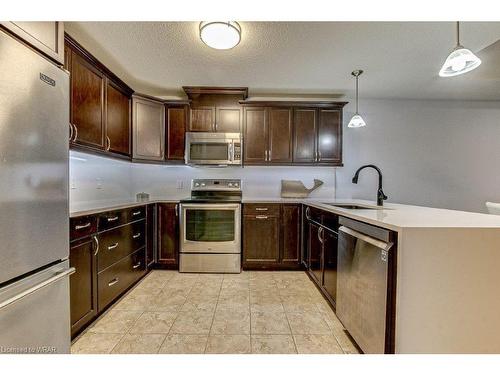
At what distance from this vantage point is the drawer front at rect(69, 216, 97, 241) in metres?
1.63

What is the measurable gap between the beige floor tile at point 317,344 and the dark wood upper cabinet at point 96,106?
230 cm

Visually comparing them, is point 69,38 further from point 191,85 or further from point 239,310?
point 239,310

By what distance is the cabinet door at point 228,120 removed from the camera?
3.37 m

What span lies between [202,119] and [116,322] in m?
2.49

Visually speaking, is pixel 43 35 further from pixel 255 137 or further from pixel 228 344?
pixel 255 137

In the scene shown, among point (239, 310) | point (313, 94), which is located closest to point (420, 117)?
point (313, 94)

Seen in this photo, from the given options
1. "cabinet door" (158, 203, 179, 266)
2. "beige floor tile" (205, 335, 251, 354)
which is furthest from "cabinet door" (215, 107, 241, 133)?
"beige floor tile" (205, 335, 251, 354)

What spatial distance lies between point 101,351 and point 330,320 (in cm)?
165

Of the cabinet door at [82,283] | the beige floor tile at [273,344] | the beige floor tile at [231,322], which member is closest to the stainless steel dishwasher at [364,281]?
the beige floor tile at [273,344]

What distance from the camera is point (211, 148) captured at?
3299 millimetres

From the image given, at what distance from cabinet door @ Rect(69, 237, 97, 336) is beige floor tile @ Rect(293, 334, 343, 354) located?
4.99 feet

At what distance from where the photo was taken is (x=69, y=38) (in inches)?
74.8

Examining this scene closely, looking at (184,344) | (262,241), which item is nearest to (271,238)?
(262,241)

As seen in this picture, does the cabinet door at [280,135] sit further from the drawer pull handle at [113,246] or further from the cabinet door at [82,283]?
the cabinet door at [82,283]
